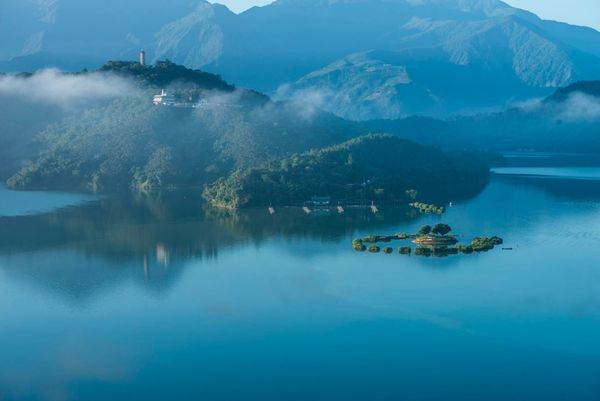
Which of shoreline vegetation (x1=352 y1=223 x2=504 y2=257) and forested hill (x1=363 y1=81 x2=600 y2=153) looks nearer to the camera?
shoreline vegetation (x1=352 y1=223 x2=504 y2=257)

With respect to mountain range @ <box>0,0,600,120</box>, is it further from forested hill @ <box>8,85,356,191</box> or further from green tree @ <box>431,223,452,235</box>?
green tree @ <box>431,223,452,235</box>

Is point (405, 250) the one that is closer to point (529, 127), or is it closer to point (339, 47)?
point (529, 127)

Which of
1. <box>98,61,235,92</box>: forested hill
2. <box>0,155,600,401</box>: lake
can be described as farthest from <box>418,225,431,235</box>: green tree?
<box>98,61,235,92</box>: forested hill

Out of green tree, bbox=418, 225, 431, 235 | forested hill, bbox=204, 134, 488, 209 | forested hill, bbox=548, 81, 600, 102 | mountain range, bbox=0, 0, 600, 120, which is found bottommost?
green tree, bbox=418, 225, 431, 235

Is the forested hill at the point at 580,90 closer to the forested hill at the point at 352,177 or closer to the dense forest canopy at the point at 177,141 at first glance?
the dense forest canopy at the point at 177,141

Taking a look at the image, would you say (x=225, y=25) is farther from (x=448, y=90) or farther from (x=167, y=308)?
(x=167, y=308)

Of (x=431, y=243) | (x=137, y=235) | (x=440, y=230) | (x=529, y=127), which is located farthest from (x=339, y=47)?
(x=431, y=243)

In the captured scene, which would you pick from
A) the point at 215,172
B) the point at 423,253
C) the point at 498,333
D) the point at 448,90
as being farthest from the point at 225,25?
the point at 498,333
